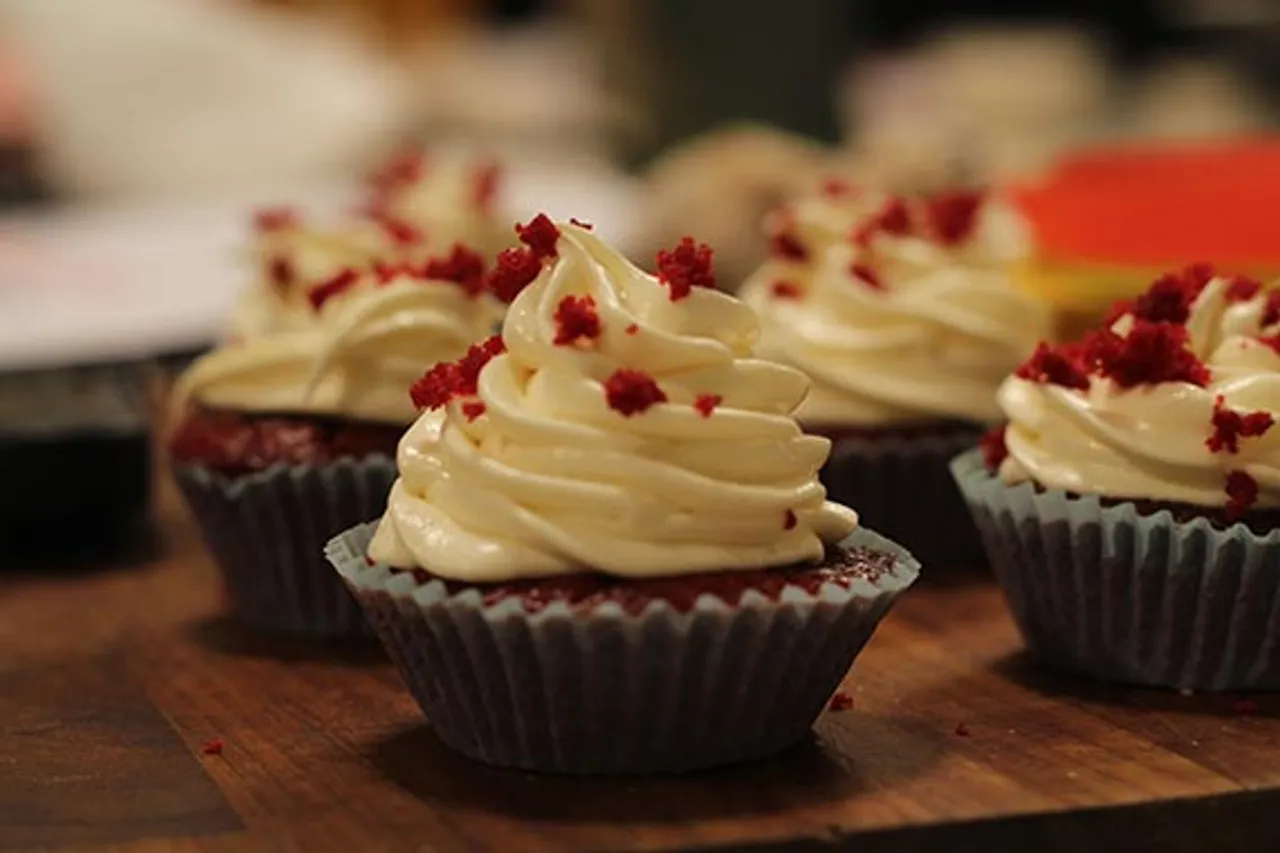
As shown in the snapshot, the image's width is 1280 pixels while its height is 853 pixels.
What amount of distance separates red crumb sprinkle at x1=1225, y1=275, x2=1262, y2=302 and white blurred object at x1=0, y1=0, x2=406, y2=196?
4.66m

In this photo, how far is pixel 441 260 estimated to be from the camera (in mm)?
3051

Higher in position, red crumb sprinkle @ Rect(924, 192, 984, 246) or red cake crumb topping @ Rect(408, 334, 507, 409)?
red crumb sprinkle @ Rect(924, 192, 984, 246)

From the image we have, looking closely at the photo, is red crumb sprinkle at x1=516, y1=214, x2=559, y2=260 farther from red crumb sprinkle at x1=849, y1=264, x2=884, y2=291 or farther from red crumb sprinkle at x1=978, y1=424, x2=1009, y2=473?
red crumb sprinkle at x1=849, y1=264, x2=884, y2=291

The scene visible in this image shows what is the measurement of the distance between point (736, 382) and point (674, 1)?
3.53 m

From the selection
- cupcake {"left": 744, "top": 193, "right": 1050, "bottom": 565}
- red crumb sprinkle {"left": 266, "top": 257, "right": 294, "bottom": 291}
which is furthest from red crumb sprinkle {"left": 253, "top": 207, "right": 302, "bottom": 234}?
cupcake {"left": 744, "top": 193, "right": 1050, "bottom": 565}

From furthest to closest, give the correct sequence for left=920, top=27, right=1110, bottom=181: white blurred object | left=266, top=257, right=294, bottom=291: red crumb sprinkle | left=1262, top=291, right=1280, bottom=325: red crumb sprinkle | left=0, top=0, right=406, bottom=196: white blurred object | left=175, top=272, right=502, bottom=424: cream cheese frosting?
left=920, top=27, right=1110, bottom=181: white blurred object → left=0, top=0, right=406, bottom=196: white blurred object → left=266, top=257, right=294, bottom=291: red crumb sprinkle → left=175, top=272, right=502, bottom=424: cream cheese frosting → left=1262, top=291, right=1280, bottom=325: red crumb sprinkle

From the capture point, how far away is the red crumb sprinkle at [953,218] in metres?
3.43

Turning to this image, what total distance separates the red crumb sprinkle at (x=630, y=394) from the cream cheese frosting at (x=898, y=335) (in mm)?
981

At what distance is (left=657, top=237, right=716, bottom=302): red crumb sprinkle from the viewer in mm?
2314

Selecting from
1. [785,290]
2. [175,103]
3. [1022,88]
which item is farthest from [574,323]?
[1022,88]

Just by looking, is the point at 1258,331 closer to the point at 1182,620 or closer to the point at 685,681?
the point at 1182,620

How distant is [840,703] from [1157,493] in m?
0.43

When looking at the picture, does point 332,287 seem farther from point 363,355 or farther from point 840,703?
point 840,703

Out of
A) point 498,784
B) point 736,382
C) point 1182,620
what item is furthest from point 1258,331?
point 498,784
